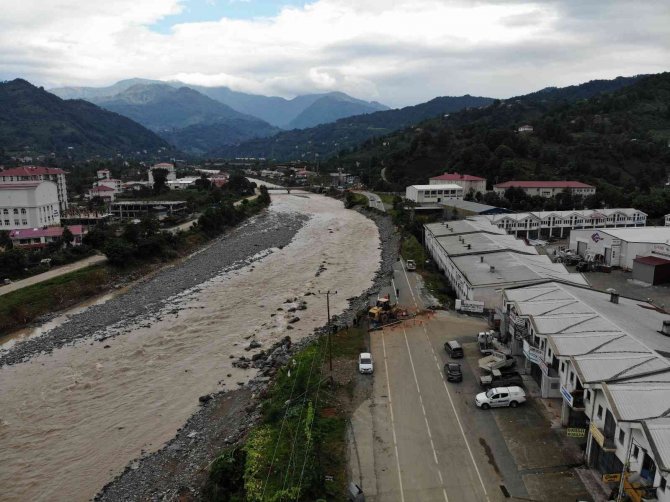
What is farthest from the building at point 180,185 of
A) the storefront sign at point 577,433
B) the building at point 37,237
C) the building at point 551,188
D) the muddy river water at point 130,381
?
the storefront sign at point 577,433

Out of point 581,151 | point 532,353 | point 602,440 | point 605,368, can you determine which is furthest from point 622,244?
point 581,151

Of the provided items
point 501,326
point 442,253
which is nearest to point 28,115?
point 442,253

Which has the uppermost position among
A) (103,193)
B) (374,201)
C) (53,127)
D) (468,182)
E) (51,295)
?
(53,127)

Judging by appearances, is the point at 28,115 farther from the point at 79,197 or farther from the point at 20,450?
the point at 20,450

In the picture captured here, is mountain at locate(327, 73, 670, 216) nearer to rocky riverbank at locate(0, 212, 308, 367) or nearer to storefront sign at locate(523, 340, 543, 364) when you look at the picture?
rocky riverbank at locate(0, 212, 308, 367)

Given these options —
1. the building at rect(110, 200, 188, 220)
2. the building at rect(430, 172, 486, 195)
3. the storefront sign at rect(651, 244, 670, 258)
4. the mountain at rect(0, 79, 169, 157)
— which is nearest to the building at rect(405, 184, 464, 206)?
the building at rect(430, 172, 486, 195)

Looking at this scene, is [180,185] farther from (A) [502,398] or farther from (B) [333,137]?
(B) [333,137]
